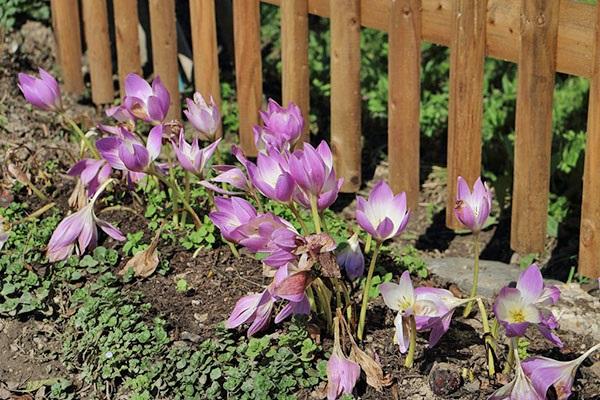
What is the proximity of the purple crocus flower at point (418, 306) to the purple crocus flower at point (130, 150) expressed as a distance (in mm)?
872

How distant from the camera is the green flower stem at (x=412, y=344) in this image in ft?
9.77

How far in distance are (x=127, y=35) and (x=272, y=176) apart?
2.24 meters

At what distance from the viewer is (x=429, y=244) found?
177 inches

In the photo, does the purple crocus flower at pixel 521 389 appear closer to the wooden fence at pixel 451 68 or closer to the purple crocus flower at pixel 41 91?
the wooden fence at pixel 451 68

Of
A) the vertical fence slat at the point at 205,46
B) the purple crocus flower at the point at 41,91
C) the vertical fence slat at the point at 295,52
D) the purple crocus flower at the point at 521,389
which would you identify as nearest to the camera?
the purple crocus flower at the point at 521,389

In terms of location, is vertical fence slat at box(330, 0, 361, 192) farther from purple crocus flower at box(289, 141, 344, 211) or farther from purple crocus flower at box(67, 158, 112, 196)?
purple crocus flower at box(289, 141, 344, 211)

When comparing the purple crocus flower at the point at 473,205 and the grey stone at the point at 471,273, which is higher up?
the purple crocus flower at the point at 473,205

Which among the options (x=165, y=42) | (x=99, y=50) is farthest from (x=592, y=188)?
(x=99, y=50)

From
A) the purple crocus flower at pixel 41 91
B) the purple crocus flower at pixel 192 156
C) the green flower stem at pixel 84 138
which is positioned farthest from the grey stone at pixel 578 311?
the purple crocus flower at pixel 41 91

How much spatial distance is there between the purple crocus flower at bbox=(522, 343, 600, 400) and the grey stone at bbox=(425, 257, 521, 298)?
87 centimetres

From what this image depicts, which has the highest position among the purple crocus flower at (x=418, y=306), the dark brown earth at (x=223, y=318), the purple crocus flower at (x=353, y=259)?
the purple crocus flower at (x=353, y=259)

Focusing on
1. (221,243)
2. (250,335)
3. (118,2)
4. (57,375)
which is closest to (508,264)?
(221,243)

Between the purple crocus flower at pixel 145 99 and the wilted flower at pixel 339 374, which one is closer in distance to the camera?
the wilted flower at pixel 339 374

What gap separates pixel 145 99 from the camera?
12.2 feet
